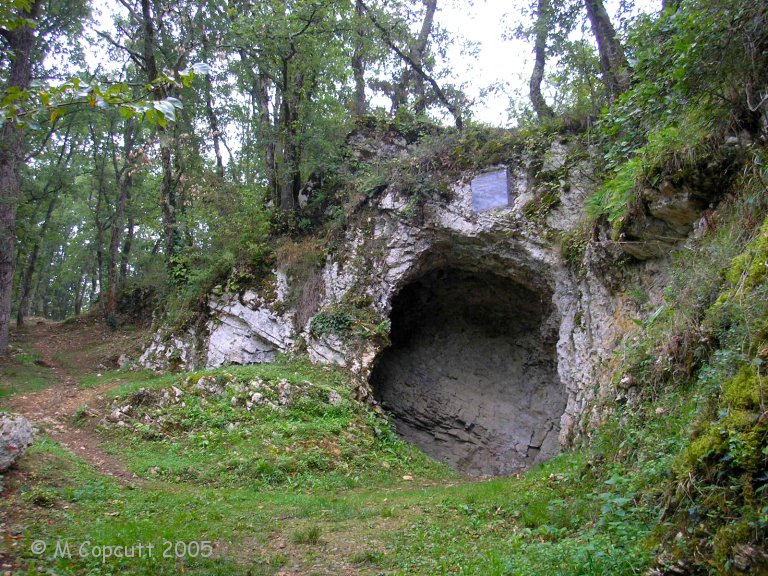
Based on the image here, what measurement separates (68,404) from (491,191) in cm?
1015

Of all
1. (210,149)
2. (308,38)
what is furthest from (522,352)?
(210,149)

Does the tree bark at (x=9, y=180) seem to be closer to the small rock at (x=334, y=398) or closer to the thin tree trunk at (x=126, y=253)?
the thin tree trunk at (x=126, y=253)

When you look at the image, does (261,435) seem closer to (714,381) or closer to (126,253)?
(714,381)

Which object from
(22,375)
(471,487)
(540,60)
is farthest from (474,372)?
(22,375)

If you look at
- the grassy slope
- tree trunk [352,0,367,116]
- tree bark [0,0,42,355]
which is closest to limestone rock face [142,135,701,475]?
the grassy slope

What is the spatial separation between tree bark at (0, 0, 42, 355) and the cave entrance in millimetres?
10106

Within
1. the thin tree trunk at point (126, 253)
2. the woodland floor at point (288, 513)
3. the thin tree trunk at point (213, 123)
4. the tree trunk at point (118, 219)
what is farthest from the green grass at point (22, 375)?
the thin tree trunk at point (213, 123)

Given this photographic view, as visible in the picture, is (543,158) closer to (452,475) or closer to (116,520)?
(452,475)

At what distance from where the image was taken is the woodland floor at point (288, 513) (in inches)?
162

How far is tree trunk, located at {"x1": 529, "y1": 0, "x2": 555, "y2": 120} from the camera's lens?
1309 centimetres

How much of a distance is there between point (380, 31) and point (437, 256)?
7.56m

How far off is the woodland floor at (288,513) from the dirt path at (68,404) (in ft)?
0.17

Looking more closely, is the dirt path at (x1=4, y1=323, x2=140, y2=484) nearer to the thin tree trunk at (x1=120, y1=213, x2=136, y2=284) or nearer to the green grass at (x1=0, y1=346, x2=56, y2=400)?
the green grass at (x1=0, y1=346, x2=56, y2=400)

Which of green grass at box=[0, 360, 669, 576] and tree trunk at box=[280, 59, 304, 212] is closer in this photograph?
green grass at box=[0, 360, 669, 576]
